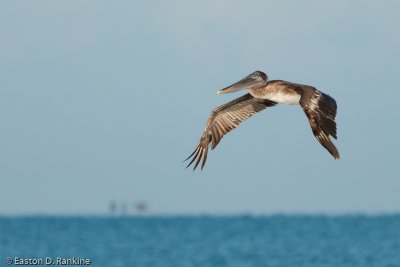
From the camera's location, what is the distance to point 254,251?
131ft

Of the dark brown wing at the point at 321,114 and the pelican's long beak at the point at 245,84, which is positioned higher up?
the pelican's long beak at the point at 245,84

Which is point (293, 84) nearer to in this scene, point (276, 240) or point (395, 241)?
point (395, 241)

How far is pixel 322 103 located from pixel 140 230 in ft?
164

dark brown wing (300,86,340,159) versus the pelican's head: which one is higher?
the pelican's head

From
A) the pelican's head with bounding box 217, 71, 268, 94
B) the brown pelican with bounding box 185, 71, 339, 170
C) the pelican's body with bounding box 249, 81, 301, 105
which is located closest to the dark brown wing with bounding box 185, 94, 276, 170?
the brown pelican with bounding box 185, 71, 339, 170

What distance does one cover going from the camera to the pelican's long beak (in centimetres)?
1436

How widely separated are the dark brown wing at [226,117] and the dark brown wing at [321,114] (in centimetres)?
244

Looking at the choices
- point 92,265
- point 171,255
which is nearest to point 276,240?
point 171,255

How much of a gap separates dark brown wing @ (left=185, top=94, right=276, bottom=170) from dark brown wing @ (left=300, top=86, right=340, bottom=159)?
8.00ft

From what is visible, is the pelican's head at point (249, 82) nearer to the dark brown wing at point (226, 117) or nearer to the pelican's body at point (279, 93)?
the pelican's body at point (279, 93)

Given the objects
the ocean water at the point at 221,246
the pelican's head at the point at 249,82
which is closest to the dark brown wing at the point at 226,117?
the pelican's head at the point at 249,82

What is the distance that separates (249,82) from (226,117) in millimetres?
1274

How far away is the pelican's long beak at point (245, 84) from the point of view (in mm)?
14359

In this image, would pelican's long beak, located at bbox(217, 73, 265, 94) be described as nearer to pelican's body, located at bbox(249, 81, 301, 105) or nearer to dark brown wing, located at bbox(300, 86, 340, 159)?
pelican's body, located at bbox(249, 81, 301, 105)
